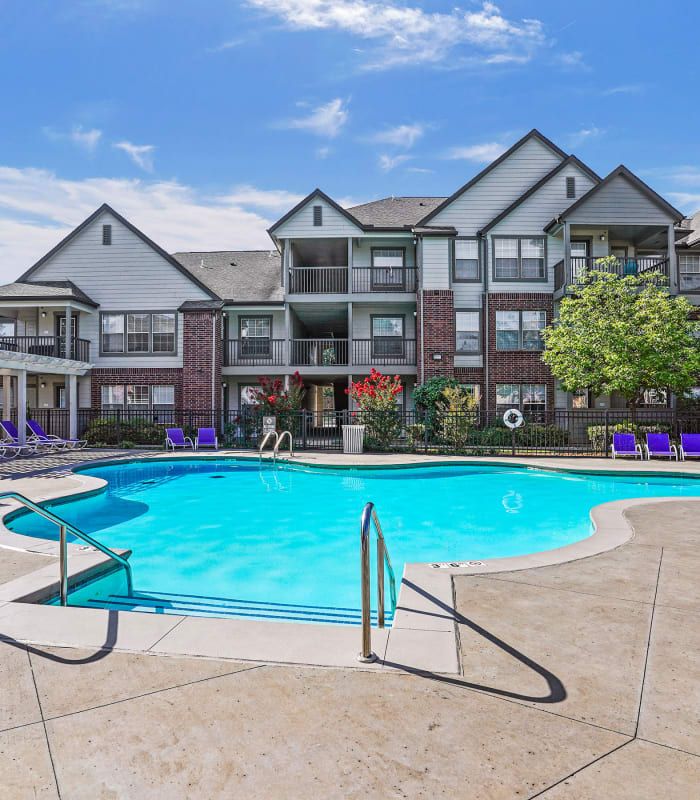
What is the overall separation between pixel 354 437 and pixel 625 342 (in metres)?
9.31

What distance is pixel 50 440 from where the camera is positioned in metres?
18.2

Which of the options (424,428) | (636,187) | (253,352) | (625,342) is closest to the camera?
(625,342)

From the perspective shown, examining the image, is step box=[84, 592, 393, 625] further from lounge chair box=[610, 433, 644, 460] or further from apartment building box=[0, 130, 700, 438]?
apartment building box=[0, 130, 700, 438]

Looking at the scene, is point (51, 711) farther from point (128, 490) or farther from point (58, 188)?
point (58, 188)

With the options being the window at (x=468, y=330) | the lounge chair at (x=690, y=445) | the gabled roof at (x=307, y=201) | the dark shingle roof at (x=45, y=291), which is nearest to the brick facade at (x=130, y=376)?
the dark shingle roof at (x=45, y=291)

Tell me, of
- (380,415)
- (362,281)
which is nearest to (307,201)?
(362,281)

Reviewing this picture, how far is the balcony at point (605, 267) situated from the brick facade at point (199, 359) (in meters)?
14.7

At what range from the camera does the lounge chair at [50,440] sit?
1805 cm

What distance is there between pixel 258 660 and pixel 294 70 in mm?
15765

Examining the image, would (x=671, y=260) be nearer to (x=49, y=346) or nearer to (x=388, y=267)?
(x=388, y=267)

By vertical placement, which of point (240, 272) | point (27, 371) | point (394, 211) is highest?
point (394, 211)

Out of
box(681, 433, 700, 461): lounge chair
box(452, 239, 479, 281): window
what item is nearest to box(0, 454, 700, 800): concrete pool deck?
box(681, 433, 700, 461): lounge chair

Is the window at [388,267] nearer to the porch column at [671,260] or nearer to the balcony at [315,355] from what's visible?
the balcony at [315,355]

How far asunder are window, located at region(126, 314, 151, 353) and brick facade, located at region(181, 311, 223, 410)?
8.92 ft
